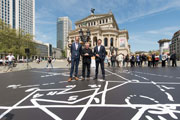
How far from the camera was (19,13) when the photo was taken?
82.9 metres

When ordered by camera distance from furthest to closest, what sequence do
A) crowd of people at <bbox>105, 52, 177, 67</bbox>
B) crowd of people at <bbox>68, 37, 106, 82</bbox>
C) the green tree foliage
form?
the green tree foliage → crowd of people at <bbox>105, 52, 177, 67</bbox> → crowd of people at <bbox>68, 37, 106, 82</bbox>

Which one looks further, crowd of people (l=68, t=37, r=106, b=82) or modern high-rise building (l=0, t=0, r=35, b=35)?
modern high-rise building (l=0, t=0, r=35, b=35)

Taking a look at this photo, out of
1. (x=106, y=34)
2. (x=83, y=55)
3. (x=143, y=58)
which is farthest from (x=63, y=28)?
(x=83, y=55)

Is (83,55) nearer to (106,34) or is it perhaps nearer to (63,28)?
(106,34)

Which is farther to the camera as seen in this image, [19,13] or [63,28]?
[63,28]

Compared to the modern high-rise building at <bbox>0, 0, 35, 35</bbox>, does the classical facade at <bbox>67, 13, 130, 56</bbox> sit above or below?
below

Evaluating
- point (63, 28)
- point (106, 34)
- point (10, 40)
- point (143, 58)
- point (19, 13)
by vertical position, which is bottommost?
point (143, 58)

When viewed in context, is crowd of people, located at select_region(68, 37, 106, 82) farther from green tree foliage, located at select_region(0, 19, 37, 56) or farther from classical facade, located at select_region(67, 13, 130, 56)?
classical facade, located at select_region(67, 13, 130, 56)

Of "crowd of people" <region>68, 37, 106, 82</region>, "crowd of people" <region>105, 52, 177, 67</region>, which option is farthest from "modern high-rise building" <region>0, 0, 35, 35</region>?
"crowd of people" <region>68, 37, 106, 82</region>

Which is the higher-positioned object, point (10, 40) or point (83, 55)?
point (10, 40)

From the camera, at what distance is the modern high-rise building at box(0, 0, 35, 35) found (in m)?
72.8

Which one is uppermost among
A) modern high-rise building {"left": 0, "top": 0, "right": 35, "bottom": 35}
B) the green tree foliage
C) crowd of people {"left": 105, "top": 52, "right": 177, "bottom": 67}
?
modern high-rise building {"left": 0, "top": 0, "right": 35, "bottom": 35}

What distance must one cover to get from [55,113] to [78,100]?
679mm

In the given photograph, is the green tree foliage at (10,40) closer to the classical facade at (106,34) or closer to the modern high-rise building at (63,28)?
the classical facade at (106,34)
